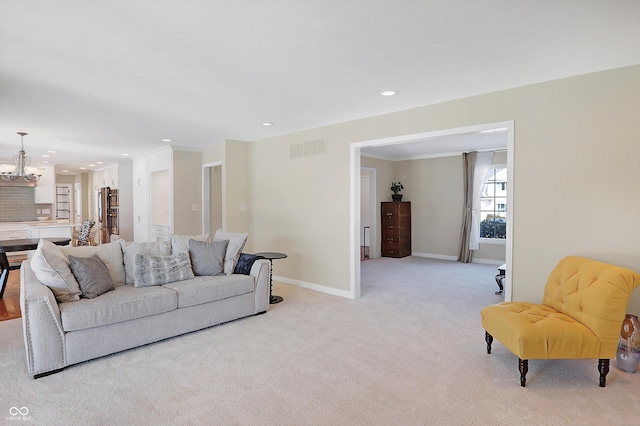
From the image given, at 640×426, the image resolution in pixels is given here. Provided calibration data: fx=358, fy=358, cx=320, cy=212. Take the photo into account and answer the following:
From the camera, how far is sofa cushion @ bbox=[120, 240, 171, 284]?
3.86 metres

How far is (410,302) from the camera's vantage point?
480cm

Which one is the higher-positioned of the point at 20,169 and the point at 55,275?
the point at 20,169

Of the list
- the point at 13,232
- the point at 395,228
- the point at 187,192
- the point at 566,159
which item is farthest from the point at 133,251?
the point at 13,232

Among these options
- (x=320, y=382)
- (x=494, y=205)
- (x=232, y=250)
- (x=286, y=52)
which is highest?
(x=286, y=52)

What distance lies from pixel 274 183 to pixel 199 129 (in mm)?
1467

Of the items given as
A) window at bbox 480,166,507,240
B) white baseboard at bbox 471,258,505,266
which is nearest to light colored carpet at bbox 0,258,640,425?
white baseboard at bbox 471,258,505,266

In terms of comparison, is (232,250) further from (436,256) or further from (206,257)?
(436,256)

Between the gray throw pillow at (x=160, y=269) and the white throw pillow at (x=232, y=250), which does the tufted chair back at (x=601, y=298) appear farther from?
the gray throw pillow at (x=160, y=269)

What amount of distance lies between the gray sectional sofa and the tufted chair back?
10.0 ft

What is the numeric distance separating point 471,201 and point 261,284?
5.59 meters

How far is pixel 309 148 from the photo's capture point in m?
5.55

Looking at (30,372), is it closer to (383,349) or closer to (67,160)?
(383,349)

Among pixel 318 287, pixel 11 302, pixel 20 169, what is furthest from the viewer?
pixel 20 169

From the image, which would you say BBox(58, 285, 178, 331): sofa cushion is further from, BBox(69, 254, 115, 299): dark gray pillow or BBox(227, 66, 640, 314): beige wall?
BBox(227, 66, 640, 314): beige wall
